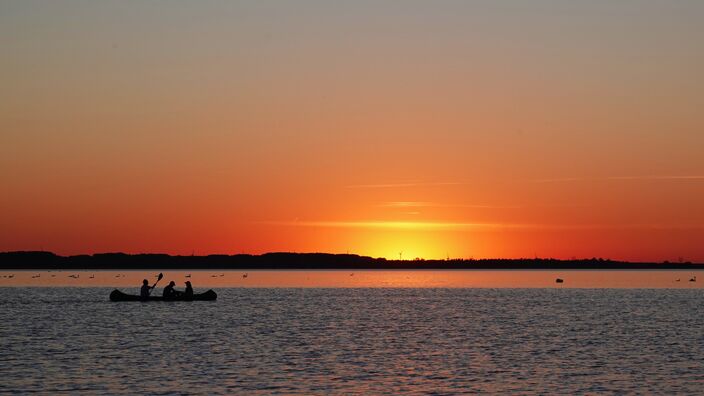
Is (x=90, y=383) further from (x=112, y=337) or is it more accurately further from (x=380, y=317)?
(x=380, y=317)

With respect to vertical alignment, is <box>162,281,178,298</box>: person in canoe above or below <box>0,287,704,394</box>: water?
above

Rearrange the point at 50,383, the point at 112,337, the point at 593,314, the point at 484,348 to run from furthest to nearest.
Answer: the point at 593,314 < the point at 112,337 < the point at 484,348 < the point at 50,383

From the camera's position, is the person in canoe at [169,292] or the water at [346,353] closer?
the water at [346,353]

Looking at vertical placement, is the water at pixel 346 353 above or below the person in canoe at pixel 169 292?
below

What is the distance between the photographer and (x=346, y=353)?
56.8 m

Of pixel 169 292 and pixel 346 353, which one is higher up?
pixel 169 292

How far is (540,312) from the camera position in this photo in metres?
105

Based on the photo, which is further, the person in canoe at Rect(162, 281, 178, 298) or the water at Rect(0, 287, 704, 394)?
the person in canoe at Rect(162, 281, 178, 298)

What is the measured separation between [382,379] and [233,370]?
25.9 feet

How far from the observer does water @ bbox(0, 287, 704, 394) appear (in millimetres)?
43438

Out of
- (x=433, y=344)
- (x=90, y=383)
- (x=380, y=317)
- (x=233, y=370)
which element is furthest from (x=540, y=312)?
(x=90, y=383)

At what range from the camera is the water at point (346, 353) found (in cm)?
4344

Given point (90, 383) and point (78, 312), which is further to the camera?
point (78, 312)

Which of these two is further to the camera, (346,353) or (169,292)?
(169,292)
